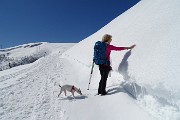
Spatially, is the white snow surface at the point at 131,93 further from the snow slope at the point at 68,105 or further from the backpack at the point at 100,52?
the backpack at the point at 100,52

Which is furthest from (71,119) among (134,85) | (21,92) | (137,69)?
(21,92)

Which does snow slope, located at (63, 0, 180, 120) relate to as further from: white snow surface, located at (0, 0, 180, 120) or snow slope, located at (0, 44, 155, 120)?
snow slope, located at (0, 44, 155, 120)

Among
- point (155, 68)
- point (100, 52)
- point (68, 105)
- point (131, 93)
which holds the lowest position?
point (68, 105)

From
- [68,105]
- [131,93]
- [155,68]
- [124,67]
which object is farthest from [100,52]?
[68,105]

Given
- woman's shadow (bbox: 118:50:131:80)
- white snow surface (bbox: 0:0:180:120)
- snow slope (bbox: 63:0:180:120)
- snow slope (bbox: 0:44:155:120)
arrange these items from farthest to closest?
woman's shadow (bbox: 118:50:131:80) < snow slope (bbox: 0:44:155:120) < white snow surface (bbox: 0:0:180:120) < snow slope (bbox: 63:0:180:120)

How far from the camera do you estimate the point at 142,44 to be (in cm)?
845

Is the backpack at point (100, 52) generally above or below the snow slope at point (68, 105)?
above

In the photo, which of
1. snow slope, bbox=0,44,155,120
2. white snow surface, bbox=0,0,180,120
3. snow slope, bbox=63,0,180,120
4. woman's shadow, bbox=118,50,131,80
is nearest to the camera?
snow slope, bbox=63,0,180,120

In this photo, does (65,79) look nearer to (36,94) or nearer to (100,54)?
(36,94)

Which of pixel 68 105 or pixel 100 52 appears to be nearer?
pixel 68 105

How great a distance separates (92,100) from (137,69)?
6.19 feet

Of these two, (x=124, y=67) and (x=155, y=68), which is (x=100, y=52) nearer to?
(x=124, y=67)

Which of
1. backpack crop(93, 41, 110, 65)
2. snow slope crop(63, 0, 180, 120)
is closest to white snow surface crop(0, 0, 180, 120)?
snow slope crop(63, 0, 180, 120)

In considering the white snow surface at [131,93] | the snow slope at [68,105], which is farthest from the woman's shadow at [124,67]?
the snow slope at [68,105]
